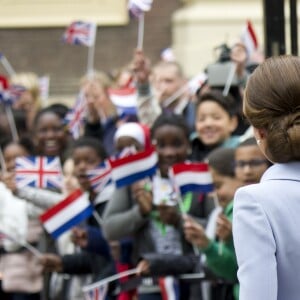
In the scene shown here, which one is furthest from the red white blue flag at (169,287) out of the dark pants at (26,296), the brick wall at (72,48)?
the brick wall at (72,48)

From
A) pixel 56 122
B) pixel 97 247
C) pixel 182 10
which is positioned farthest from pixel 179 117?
pixel 182 10

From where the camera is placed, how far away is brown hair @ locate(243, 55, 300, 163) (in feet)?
10.7

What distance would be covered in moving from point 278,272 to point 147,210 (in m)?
3.62

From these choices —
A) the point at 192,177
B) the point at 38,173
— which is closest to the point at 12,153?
the point at 38,173

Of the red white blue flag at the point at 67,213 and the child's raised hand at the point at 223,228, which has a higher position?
the child's raised hand at the point at 223,228

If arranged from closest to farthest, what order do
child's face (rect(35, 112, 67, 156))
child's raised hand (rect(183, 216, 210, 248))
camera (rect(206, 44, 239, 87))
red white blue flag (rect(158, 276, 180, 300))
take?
child's raised hand (rect(183, 216, 210, 248)), red white blue flag (rect(158, 276, 180, 300)), camera (rect(206, 44, 239, 87)), child's face (rect(35, 112, 67, 156))

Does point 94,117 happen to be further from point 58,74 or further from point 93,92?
point 58,74

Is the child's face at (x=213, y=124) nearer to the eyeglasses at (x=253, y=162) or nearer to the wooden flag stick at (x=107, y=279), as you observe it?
the wooden flag stick at (x=107, y=279)

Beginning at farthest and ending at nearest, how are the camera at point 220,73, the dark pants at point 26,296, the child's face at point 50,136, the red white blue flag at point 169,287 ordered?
the child's face at point 50,136 → the dark pants at point 26,296 → the camera at point 220,73 → the red white blue flag at point 169,287

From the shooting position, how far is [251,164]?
6.09 meters

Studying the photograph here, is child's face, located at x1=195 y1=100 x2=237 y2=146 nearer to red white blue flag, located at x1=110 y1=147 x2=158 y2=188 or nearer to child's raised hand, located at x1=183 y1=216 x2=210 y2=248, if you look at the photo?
red white blue flag, located at x1=110 y1=147 x2=158 y2=188

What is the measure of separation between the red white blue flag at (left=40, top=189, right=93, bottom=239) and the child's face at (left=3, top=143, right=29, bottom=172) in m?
1.14

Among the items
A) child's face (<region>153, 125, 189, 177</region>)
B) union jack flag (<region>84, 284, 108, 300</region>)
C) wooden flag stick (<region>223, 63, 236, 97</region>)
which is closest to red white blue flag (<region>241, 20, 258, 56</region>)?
wooden flag stick (<region>223, 63, 236, 97</region>)

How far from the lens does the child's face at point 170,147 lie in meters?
7.12
